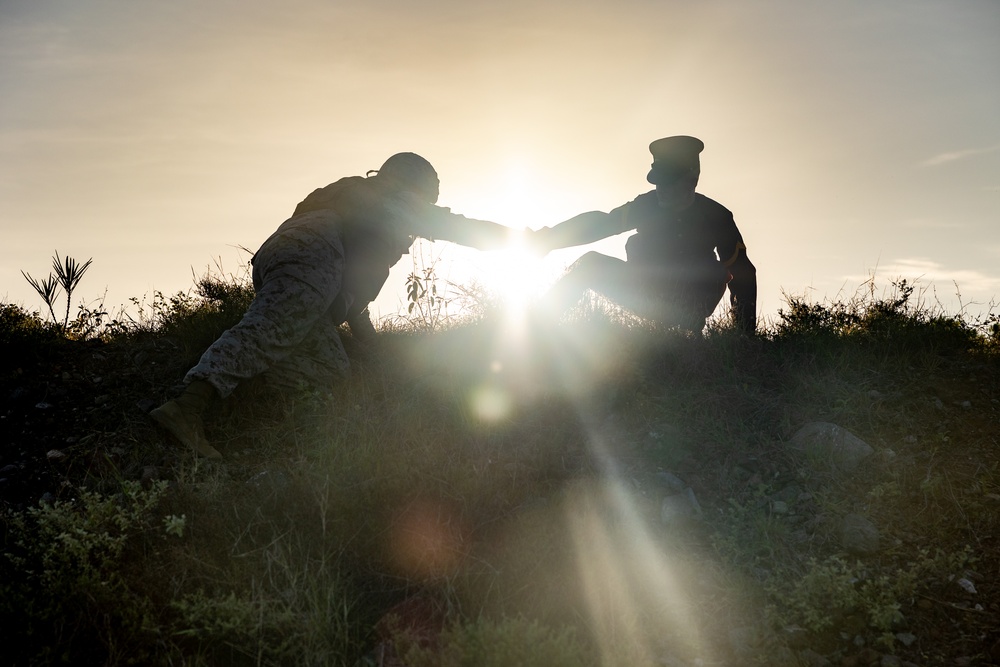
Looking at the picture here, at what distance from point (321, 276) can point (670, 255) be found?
10.3ft

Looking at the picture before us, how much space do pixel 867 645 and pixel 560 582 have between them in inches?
54.9

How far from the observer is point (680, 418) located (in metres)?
4.84

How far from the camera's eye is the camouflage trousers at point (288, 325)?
4547 mm

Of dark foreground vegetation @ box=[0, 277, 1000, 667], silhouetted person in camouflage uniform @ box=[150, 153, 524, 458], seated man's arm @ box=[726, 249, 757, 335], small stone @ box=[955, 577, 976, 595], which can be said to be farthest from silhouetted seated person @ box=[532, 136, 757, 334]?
small stone @ box=[955, 577, 976, 595]

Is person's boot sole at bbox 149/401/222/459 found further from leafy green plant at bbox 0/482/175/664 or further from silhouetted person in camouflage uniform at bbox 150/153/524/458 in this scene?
leafy green plant at bbox 0/482/175/664

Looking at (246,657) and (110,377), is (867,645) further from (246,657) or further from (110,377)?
(110,377)

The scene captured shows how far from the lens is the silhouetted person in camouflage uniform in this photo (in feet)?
14.7

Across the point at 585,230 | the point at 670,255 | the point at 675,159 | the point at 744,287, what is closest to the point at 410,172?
the point at 585,230

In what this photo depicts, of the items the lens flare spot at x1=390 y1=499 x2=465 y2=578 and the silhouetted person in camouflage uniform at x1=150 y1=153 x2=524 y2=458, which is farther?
the silhouetted person in camouflage uniform at x1=150 y1=153 x2=524 y2=458

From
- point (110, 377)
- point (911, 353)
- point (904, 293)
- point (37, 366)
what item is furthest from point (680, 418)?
point (37, 366)

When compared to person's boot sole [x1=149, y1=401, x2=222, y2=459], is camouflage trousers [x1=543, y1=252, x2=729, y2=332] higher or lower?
higher

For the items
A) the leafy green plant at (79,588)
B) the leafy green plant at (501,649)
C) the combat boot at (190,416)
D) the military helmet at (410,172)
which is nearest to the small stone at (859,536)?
the leafy green plant at (501,649)

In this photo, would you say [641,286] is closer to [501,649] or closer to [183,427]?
[183,427]

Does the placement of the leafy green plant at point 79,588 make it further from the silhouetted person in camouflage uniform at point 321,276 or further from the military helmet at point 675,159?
the military helmet at point 675,159
